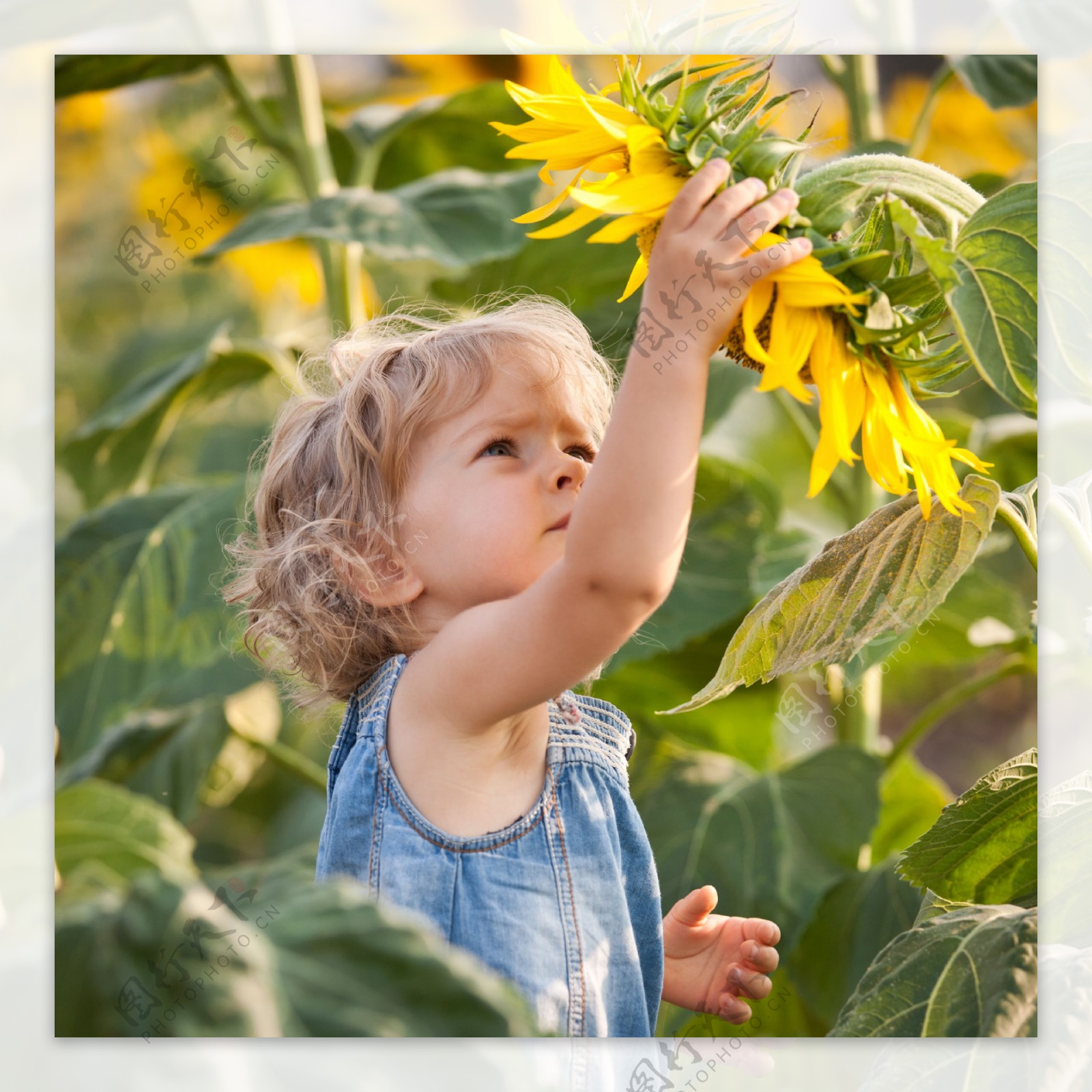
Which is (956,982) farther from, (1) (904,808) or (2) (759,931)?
(1) (904,808)

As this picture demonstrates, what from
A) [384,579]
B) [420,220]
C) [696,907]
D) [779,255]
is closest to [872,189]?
[779,255]

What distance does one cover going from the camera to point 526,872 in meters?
0.64

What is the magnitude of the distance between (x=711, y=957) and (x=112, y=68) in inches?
32.2

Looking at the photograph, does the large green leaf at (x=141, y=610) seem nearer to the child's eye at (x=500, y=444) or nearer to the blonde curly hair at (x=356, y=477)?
the blonde curly hair at (x=356, y=477)

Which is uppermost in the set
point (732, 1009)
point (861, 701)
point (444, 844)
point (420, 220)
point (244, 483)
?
point (420, 220)

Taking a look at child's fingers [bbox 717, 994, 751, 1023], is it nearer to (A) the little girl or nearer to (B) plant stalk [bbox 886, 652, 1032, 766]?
(A) the little girl

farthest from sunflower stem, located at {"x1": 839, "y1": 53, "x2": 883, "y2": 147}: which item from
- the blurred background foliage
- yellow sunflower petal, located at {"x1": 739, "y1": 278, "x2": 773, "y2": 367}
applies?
yellow sunflower petal, located at {"x1": 739, "y1": 278, "x2": 773, "y2": 367}

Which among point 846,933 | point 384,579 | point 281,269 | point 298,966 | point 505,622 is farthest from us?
point 281,269

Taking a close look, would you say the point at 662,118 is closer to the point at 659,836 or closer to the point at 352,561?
the point at 352,561

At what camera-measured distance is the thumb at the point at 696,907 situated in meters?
0.76

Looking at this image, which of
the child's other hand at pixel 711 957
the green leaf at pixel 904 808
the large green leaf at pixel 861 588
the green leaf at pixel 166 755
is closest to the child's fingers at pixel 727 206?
the large green leaf at pixel 861 588

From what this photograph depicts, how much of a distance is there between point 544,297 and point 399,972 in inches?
28.9

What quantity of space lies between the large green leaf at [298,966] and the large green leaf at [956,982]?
0.31m

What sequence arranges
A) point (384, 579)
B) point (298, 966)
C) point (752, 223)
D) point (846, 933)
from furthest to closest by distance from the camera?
point (846, 933) < point (384, 579) < point (752, 223) < point (298, 966)
